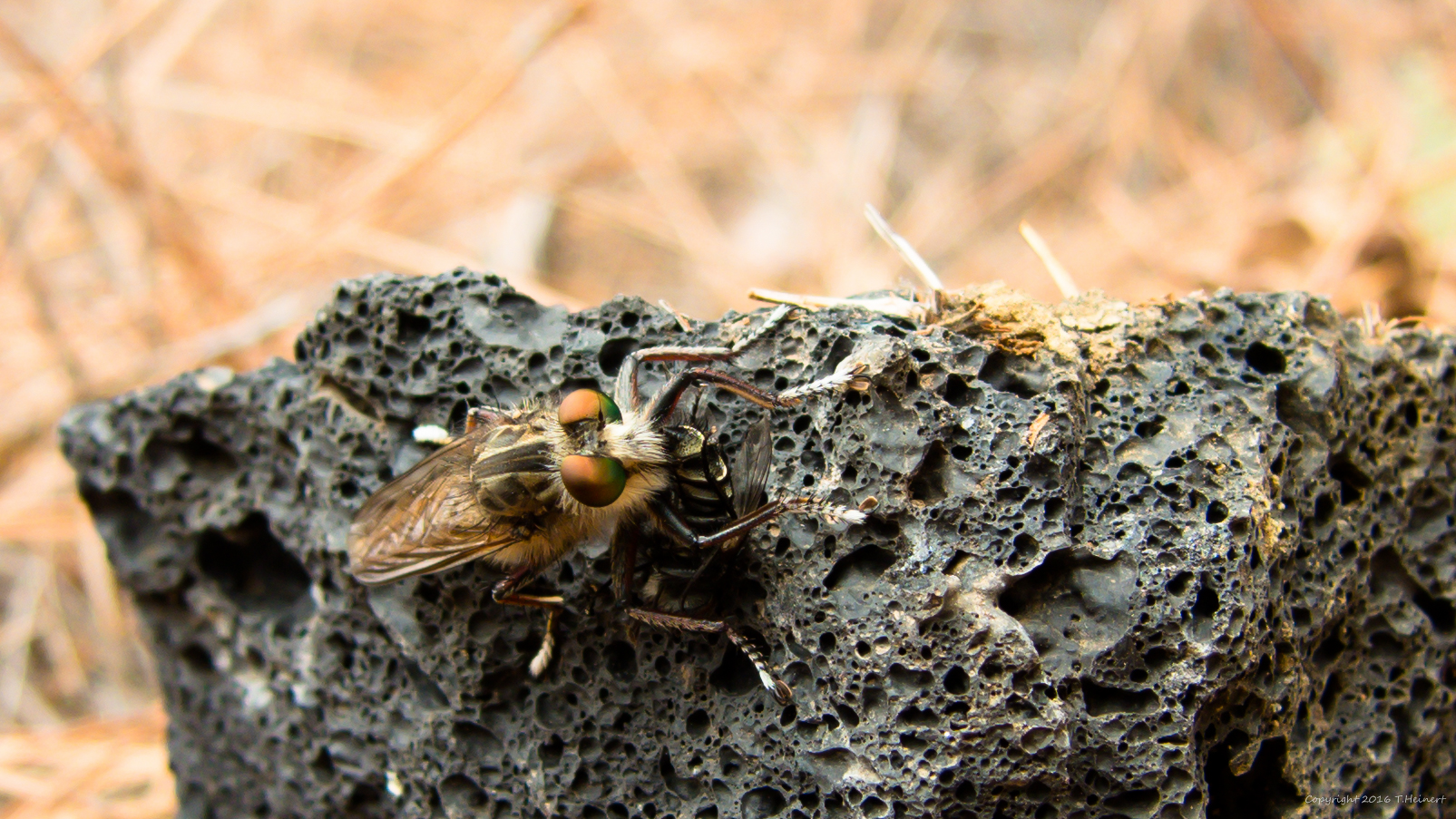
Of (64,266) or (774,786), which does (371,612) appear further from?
(64,266)

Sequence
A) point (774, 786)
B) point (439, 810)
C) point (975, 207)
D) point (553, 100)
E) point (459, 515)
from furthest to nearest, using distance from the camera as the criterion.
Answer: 1. point (553, 100)
2. point (975, 207)
3. point (439, 810)
4. point (459, 515)
5. point (774, 786)

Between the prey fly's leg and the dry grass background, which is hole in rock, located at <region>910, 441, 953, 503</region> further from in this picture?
the dry grass background

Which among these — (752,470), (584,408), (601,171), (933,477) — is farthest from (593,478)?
(601,171)

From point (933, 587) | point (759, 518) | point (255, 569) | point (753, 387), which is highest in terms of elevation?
point (255, 569)

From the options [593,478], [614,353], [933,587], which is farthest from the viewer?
[614,353]

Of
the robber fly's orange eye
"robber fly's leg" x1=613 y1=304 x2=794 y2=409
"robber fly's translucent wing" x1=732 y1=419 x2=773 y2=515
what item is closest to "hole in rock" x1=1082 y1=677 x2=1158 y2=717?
"robber fly's translucent wing" x1=732 y1=419 x2=773 y2=515

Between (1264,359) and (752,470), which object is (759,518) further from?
(1264,359)

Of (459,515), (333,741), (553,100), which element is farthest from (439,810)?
(553,100)
